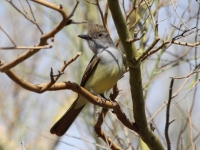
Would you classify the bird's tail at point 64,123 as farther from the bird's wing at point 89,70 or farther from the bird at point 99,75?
the bird's wing at point 89,70

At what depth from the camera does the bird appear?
484cm

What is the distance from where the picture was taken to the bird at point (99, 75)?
4.84m

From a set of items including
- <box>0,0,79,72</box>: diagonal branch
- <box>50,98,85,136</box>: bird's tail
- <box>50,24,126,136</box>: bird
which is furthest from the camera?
<box>50,98,85,136</box>: bird's tail

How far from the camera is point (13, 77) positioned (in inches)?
104

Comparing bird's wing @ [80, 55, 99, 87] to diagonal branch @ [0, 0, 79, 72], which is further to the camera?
bird's wing @ [80, 55, 99, 87]

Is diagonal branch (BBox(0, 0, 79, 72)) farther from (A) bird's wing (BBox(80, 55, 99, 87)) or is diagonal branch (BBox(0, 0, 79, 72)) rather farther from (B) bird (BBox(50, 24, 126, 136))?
(A) bird's wing (BBox(80, 55, 99, 87))

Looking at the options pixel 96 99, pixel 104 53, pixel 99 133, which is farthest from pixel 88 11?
pixel 96 99

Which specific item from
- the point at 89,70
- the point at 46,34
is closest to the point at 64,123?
the point at 89,70

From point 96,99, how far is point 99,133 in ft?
2.85

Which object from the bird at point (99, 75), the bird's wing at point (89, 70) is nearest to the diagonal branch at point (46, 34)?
the bird at point (99, 75)

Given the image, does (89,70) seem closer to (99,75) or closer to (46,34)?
Answer: (99,75)

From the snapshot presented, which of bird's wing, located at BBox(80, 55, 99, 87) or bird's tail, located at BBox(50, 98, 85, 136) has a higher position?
bird's wing, located at BBox(80, 55, 99, 87)

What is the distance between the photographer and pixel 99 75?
4.94 metres

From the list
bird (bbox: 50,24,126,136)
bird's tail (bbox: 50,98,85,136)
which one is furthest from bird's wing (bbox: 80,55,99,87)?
bird's tail (bbox: 50,98,85,136)
